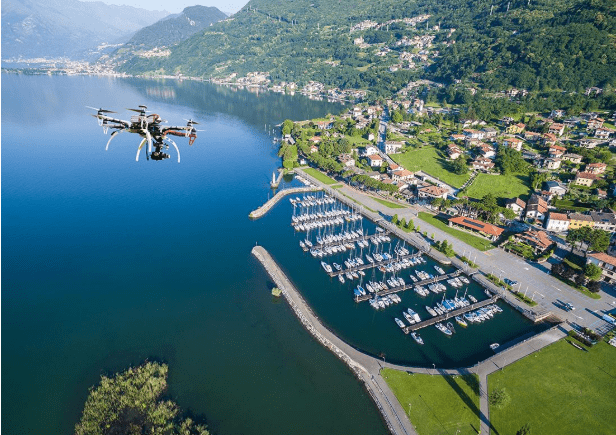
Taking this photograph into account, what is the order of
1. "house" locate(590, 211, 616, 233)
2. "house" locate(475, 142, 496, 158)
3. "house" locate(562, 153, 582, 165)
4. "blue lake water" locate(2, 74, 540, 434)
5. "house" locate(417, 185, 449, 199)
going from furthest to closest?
"house" locate(475, 142, 496, 158) → "house" locate(562, 153, 582, 165) → "house" locate(417, 185, 449, 199) → "house" locate(590, 211, 616, 233) → "blue lake water" locate(2, 74, 540, 434)

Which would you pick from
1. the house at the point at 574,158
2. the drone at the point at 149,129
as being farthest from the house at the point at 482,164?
the drone at the point at 149,129

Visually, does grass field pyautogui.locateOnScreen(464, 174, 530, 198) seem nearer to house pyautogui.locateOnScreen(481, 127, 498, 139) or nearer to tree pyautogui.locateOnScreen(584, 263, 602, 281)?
house pyautogui.locateOnScreen(481, 127, 498, 139)

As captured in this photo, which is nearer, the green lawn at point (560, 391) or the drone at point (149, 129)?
the drone at point (149, 129)

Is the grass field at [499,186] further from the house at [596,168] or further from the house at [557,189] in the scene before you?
the house at [596,168]

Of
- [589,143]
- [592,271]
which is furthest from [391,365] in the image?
[589,143]

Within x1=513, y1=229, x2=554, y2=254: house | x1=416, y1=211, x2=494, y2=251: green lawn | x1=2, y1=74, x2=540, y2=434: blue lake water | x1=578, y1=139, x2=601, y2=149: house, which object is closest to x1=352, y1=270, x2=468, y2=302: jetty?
x1=2, y1=74, x2=540, y2=434: blue lake water

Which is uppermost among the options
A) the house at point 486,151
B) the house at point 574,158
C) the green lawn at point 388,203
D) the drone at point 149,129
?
the drone at point 149,129

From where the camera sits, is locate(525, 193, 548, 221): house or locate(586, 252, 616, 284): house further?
locate(525, 193, 548, 221): house
